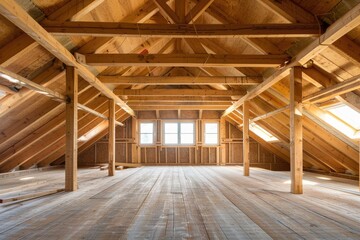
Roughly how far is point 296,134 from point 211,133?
26.7 feet

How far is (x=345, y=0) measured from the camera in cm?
358

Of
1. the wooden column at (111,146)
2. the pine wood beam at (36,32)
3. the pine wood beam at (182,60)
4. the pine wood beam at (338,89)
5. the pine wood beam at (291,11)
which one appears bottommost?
the wooden column at (111,146)

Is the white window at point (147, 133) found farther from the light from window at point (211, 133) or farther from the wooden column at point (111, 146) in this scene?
the wooden column at point (111, 146)

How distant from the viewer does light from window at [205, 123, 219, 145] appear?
1290 cm

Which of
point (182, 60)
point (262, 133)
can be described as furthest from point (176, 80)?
point (262, 133)

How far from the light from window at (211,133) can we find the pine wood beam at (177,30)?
891 centimetres

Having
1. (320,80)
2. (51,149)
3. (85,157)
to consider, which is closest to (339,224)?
(320,80)

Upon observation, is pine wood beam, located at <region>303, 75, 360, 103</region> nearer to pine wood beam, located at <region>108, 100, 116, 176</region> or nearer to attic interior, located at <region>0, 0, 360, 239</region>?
attic interior, located at <region>0, 0, 360, 239</region>

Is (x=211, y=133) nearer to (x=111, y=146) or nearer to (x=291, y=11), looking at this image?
(x=111, y=146)

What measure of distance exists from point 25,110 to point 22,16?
2975 millimetres

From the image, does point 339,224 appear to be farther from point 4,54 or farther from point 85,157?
point 85,157

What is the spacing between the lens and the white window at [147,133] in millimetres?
12864

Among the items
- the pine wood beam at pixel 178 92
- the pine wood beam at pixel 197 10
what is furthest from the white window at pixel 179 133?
the pine wood beam at pixel 197 10

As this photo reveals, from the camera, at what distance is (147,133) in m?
12.9
